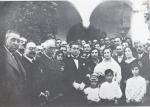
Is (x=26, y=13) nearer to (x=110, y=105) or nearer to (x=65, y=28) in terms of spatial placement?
(x=65, y=28)

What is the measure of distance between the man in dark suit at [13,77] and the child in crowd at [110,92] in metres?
0.54

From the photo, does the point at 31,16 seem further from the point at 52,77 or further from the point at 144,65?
the point at 144,65

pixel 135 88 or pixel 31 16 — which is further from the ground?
pixel 31 16

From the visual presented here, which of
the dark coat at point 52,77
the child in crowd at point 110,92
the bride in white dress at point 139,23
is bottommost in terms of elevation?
the child in crowd at point 110,92

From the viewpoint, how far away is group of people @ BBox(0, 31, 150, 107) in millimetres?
2082

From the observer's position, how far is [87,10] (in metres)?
2.08

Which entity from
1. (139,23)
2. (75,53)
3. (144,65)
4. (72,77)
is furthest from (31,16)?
(144,65)

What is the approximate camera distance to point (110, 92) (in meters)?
2.08

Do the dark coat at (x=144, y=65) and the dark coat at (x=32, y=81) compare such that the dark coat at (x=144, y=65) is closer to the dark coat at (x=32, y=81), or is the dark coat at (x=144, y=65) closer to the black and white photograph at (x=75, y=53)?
the black and white photograph at (x=75, y=53)

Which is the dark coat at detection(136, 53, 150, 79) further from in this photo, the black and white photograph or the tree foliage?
the tree foliage

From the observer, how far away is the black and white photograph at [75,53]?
6.82 feet

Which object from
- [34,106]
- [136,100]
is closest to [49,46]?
[34,106]

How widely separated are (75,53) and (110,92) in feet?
1.17

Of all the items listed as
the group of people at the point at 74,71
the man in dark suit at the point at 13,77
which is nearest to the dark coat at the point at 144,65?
the group of people at the point at 74,71
